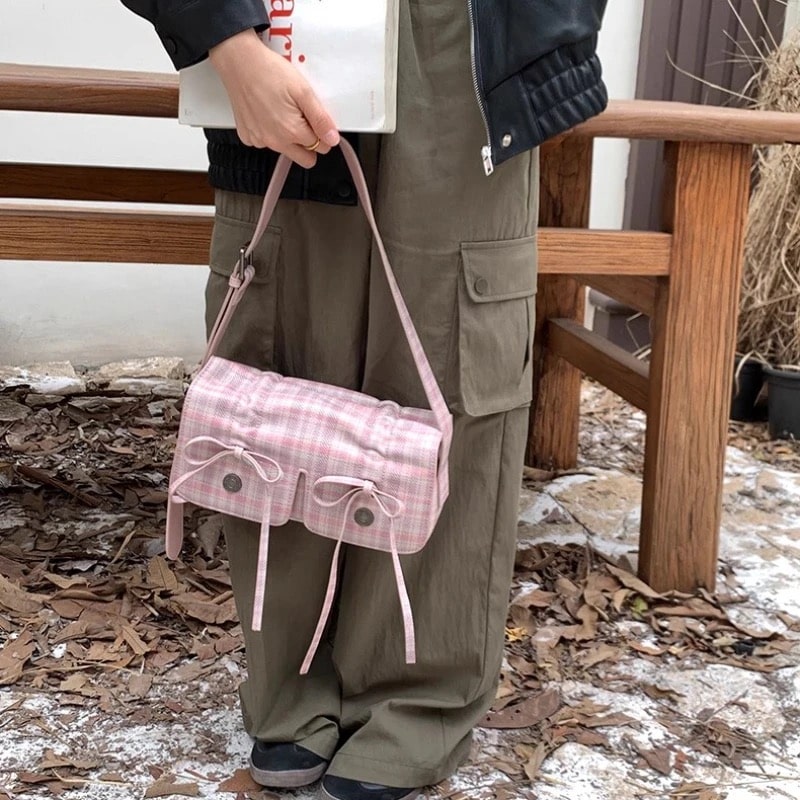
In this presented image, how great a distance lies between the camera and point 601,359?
6.34ft

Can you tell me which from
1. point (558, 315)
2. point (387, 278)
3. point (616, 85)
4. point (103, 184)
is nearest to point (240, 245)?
point (387, 278)

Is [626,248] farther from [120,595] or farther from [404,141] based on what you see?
[120,595]

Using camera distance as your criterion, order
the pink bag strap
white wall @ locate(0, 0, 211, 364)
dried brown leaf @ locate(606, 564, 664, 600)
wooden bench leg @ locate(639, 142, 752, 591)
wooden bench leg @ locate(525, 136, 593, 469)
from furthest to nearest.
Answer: white wall @ locate(0, 0, 211, 364)
wooden bench leg @ locate(525, 136, 593, 469)
dried brown leaf @ locate(606, 564, 664, 600)
wooden bench leg @ locate(639, 142, 752, 591)
the pink bag strap

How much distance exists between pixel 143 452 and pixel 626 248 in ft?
3.92

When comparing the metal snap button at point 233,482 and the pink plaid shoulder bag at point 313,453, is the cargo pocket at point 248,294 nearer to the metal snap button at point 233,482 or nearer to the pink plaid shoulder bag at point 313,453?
the pink plaid shoulder bag at point 313,453

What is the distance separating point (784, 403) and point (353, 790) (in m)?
1.88

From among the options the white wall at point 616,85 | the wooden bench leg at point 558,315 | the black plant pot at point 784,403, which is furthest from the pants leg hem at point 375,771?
the white wall at point 616,85

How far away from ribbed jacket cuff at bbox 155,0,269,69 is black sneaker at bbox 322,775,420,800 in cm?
76

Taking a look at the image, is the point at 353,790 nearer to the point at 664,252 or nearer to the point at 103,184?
the point at 664,252

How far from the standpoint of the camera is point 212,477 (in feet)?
3.37

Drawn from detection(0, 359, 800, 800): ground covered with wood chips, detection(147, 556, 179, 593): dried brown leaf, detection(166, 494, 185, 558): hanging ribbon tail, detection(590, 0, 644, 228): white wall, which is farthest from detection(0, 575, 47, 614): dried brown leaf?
detection(590, 0, 644, 228): white wall

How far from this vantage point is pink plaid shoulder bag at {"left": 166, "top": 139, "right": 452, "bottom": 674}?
99cm

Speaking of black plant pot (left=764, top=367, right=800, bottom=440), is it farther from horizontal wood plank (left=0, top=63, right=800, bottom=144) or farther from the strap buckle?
the strap buckle

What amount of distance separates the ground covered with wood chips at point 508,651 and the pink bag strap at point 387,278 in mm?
486
